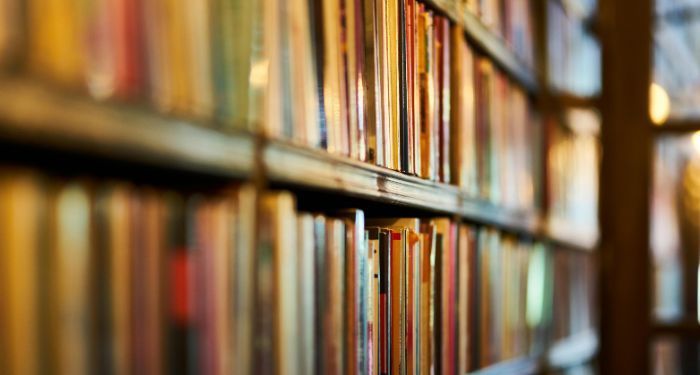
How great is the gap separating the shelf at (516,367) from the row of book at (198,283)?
0.39m

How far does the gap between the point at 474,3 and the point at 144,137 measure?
3.82ft

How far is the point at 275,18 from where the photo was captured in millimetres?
886

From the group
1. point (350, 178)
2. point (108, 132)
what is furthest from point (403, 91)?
point (108, 132)

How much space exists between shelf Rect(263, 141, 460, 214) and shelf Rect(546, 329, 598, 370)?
92cm

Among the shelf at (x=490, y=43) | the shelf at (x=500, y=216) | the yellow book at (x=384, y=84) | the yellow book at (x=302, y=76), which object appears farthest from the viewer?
the shelf at (x=500, y=216)

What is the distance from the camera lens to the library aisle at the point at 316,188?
1.98ft


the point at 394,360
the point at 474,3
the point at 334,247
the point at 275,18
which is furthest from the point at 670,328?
the point at 275,18

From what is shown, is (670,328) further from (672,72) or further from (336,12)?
(336,12)

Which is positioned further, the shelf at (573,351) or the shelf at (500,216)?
the shelf at (573,351)

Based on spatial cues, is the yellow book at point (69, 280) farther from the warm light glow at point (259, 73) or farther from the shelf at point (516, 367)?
the shelf at point (516, 367)

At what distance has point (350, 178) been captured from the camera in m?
1.08

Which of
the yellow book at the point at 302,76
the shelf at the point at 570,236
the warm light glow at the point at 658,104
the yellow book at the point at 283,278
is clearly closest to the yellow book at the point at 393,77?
the yellow book at the point at 302,76

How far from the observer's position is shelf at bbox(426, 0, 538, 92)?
5.01ft

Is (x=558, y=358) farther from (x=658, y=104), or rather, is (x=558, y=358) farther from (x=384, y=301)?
(x=384, y=301)
